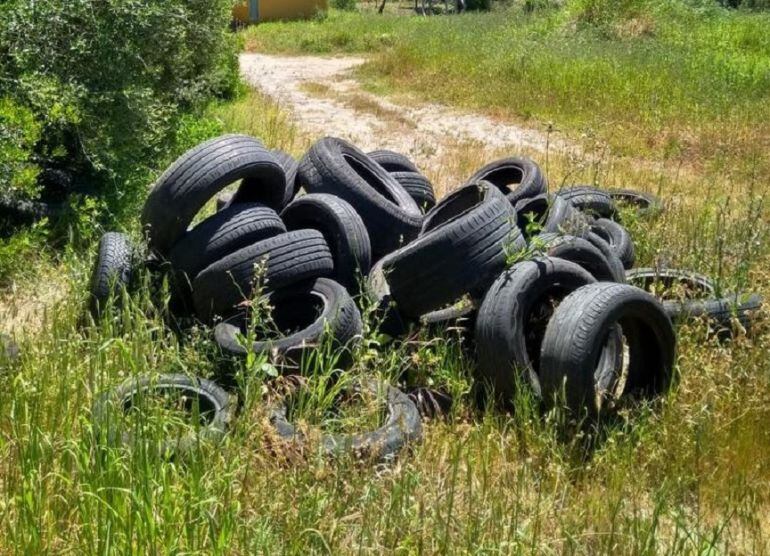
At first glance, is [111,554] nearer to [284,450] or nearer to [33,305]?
[284,450]

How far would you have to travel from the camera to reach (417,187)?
768 cm

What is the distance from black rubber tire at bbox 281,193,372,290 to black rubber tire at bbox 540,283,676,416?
4.88ft

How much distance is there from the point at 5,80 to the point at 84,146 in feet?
3.02

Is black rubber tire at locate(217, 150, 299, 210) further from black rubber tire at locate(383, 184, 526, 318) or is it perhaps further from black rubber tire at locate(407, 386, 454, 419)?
black rubber tire at locate(407, 386, 454, 419)

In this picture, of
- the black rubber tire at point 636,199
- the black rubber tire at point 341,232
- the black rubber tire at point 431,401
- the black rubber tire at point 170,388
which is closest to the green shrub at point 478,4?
the black rubber tire at point 636,199

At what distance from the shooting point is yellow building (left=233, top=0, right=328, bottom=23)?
36.1m

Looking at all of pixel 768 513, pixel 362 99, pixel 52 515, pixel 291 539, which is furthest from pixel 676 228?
pixel 362 99

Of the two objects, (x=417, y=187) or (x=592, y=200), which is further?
(x=417, y=187)

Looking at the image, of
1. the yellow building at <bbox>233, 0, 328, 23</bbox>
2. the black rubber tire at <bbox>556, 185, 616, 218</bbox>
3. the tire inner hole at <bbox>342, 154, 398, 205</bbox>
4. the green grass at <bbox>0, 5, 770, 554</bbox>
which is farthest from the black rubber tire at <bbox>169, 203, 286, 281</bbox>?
the yellow building at <bbox>233, 0, 328, 23</bbox>

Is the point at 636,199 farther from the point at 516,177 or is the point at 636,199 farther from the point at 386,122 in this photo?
the point at 386,122

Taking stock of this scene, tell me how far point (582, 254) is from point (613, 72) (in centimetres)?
1149

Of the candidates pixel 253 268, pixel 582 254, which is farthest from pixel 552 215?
A: pixel 253 268

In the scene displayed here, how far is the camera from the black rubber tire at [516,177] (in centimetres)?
692

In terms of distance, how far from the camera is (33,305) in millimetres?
6066
